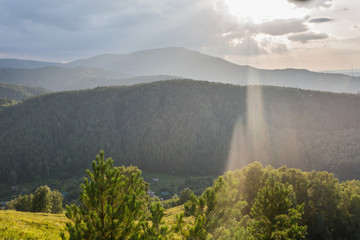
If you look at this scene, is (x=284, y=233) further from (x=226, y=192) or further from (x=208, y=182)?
(x=208, y=182)

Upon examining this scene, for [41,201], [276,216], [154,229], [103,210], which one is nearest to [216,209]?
[276,216]

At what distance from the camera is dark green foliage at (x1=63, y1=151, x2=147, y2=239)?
1339 centimetres

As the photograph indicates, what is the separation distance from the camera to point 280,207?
828 inches

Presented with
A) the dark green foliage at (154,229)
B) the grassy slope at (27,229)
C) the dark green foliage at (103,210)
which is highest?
the dark green foliage at (103,210)

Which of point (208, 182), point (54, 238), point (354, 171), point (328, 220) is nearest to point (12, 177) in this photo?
point (208, 182)

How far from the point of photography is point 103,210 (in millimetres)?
14000

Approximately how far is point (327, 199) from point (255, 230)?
43486mm

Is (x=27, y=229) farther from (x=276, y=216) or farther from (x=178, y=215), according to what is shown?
(x=276, y=216)

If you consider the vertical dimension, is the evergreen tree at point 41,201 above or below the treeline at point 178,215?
below

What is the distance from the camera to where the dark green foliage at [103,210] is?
1339 centimetres

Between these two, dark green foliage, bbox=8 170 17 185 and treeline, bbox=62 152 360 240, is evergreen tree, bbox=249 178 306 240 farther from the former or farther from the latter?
dark green foliage, bbox=8 170 17 185

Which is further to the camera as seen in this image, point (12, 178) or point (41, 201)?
point (12, 178)

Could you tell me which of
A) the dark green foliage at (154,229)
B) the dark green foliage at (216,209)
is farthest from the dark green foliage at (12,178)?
the dark green foliage at (154,229)

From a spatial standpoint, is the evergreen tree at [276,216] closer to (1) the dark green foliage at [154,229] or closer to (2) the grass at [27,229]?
(1) the dark green foliage at [154,229]
